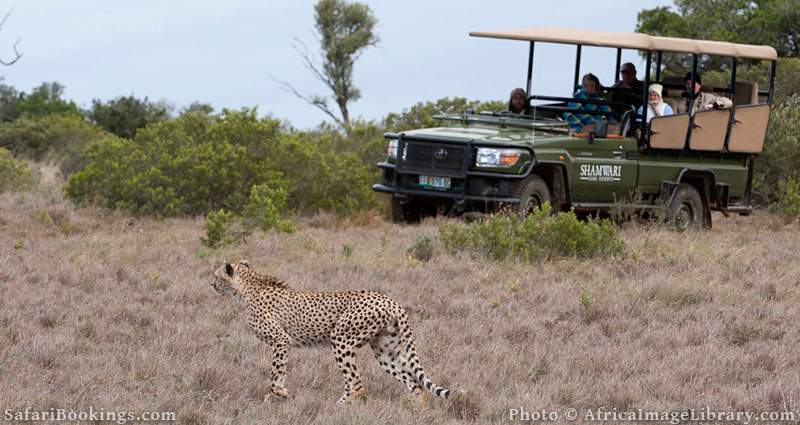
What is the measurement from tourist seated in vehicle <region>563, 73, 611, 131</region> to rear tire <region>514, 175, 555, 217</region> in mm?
1382

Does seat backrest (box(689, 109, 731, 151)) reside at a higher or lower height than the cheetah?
higher

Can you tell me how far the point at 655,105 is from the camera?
16.1m

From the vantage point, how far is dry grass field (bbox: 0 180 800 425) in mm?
7141

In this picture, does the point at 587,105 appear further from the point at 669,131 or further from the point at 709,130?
the point at 709,130

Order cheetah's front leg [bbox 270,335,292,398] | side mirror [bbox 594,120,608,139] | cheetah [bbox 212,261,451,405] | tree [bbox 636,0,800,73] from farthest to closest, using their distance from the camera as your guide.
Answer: tree [bbox 636,0,800,73] → side mirror [bbox 594,120,608,139] → cheetah's front leg [bbox 270,335,292,398] → cheetah [bbox 212,261,451,405]

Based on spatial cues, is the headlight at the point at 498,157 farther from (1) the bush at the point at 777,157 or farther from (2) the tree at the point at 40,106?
(2) the tree at the point at 40,106

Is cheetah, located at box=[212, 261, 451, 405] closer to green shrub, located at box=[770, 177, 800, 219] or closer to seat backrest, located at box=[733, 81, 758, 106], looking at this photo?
seat backrest, located at box=[733, 81, 758, 106]

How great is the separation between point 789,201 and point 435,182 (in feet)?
20.2

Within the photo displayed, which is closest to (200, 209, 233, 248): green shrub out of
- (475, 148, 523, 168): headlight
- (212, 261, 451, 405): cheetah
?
(475, 148, 523, 168): headlight

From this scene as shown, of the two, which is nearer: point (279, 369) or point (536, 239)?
point (279, 369)

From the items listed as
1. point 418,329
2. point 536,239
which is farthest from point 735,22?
point 418,329

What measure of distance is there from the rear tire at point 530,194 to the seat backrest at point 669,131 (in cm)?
162

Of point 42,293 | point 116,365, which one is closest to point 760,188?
point 42,293

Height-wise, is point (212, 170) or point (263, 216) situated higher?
point (212, 170)
